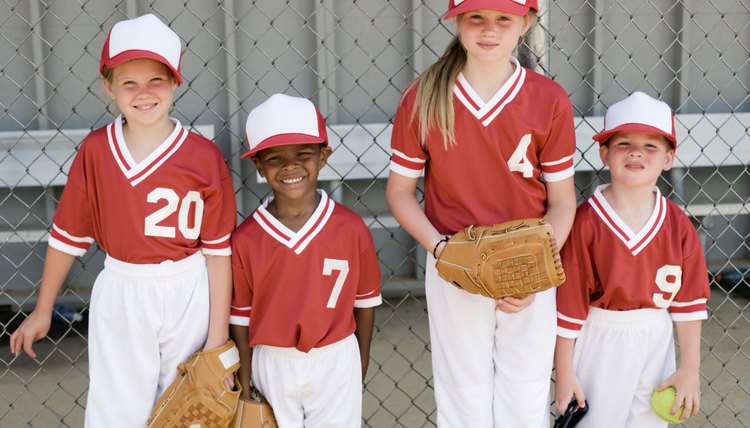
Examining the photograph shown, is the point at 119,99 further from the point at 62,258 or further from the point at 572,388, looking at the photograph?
the point at 572,388

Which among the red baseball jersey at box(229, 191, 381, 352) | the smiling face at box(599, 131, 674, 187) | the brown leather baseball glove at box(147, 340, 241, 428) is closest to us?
the brown leather baseball glove at box(147, 340, 241, 428)

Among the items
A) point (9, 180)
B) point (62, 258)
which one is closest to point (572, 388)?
point (62, 258)

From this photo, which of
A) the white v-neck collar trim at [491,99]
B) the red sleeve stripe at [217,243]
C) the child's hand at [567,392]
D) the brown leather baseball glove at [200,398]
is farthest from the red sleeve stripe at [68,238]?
the child's hand at [567,392]

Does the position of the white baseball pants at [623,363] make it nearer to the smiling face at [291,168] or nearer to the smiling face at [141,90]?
the smiling face at [291,168]

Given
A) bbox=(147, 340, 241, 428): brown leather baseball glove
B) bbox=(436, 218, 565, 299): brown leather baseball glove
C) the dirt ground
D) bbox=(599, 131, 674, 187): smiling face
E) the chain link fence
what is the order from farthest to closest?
the chain link fence → the dirt ground → bbox=(599, 131, 674, 187): smiling face → bbox=(147, 340, 241, 428): brown leather baseball glove → bbox=(436, 218, 565, 299): brown leather baseball glove

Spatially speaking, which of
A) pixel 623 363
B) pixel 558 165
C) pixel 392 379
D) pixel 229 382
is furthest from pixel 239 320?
pixel 392 379

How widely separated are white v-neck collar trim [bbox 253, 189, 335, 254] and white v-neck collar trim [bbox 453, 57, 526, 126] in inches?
19.8

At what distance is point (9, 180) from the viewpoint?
378 cm

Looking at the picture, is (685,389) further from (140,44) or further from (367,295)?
(140,44)

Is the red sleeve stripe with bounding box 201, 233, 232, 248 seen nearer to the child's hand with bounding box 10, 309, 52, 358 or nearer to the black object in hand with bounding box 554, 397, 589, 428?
the child's hand with bounding box 10, 309, 52, 358

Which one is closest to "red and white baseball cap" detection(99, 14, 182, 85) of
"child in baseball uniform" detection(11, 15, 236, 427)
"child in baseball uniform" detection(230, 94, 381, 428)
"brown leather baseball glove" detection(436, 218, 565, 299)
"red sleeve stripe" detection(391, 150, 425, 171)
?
"child in baseball uniform" detection(11, 15, 236, 427)

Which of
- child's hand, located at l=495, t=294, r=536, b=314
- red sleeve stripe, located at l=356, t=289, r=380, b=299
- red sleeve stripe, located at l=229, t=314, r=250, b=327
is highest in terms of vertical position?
child's hand, located at l=495, t=294, r=536, b=314

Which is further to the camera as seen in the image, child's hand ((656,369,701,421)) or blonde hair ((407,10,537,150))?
child's hand ((656,369,701,421))

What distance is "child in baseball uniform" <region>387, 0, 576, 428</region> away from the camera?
2287 mm
